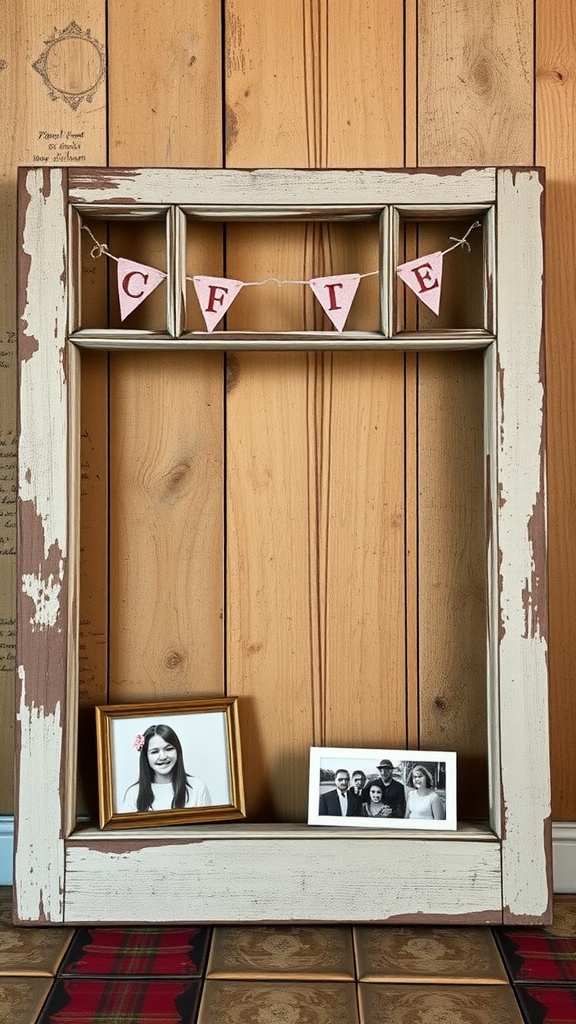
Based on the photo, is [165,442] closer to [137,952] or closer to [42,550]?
[42,550]

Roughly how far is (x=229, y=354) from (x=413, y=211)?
400 millimetres

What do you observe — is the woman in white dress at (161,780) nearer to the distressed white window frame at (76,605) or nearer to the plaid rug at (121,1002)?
the distressed white window frame at (76,605)

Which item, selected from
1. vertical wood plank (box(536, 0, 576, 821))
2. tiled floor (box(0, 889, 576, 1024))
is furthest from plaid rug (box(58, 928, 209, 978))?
vertical wood plank (box(536, 0, 576, 821))

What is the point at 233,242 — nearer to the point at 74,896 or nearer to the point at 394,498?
the point at 394,498

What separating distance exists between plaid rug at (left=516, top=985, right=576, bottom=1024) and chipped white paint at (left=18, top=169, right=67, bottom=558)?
1.04m

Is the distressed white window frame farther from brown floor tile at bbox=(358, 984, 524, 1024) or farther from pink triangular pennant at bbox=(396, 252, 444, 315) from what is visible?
brown floor tile at bbox=(358, 984, 524, 1024)

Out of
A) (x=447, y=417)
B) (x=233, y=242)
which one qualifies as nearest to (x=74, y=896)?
(x=447, y=417)

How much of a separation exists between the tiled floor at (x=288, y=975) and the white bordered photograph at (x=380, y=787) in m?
0.17

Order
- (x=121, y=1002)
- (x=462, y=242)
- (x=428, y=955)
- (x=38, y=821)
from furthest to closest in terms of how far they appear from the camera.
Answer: (x=462, y=242) → (x=38, y=821) → (x=428, y=955) → (x=121, y=1002)

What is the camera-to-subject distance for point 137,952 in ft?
4.64

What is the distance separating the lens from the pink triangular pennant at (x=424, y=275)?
1.56 meters

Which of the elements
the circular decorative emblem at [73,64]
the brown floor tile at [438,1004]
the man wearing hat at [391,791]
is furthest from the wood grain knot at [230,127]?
→ the brown floor tile at [438,1004]

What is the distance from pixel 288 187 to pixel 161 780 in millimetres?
1032

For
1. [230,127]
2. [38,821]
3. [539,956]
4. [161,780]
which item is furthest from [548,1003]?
[230,127]
